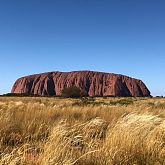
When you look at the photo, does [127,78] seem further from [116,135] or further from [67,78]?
[116,135]

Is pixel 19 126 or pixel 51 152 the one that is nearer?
pixel 51 152

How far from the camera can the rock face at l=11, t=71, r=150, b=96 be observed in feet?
593

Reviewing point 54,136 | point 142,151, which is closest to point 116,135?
point 142,151

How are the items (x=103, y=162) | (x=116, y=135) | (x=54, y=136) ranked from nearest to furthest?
(x=103, y=162)
(x=54, y=136)
(x=116, y=135)

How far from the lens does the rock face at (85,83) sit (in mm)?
180750

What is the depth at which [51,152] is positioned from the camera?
4.71 metres

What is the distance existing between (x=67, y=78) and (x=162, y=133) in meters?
181

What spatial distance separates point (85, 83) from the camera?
182875 mm

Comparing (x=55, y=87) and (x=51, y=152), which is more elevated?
(x=55, y=87)

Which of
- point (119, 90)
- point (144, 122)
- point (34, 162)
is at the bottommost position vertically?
point (34, 162)

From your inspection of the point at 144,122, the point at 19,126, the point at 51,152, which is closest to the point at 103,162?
the point at 51,152

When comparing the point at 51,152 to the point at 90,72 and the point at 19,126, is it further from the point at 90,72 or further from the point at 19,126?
the point at 90,72

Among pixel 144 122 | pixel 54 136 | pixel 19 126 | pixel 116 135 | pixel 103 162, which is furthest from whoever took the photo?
pixel 19 126

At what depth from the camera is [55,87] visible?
7407 inches
